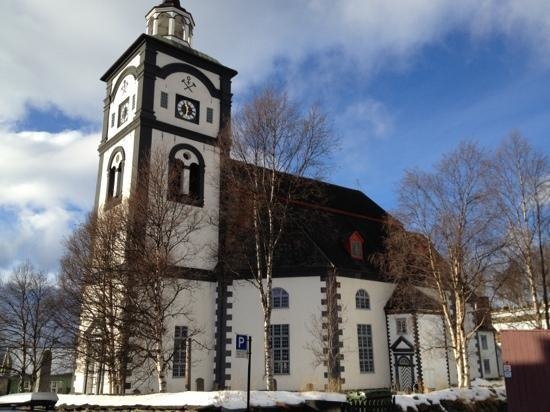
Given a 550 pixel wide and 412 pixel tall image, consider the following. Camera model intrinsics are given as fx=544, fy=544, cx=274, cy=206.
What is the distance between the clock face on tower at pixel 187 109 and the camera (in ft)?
106

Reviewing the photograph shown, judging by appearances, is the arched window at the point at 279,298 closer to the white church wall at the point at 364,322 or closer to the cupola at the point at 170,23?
the white church wall at the point at 364,322

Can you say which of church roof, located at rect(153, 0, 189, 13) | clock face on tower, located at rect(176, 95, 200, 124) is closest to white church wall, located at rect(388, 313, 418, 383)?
clock face on tower, located at rect(176, 95, 200, 124)

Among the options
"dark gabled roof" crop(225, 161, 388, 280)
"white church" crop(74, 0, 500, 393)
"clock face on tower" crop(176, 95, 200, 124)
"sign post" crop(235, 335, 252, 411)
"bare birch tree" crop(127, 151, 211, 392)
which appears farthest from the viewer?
"clock face on tower" crop(176, 95, 200, 124)

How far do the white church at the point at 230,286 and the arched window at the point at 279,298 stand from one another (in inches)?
2.1

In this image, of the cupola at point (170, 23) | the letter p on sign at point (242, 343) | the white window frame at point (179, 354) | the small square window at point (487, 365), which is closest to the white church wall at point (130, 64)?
the cupola at point (170, 23)

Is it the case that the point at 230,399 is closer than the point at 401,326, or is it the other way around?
the point at 230,399

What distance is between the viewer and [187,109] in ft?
107

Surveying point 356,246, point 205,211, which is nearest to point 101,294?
point 205,211

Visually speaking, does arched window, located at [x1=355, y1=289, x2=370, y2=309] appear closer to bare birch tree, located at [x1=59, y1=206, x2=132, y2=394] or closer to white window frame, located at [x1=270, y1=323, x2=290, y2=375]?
white window frame, located at [x1=270, y1=323, x2=290, y2=375]

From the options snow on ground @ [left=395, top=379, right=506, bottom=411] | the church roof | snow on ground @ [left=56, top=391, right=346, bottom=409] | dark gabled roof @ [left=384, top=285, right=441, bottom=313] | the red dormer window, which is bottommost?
snow on ground @ [left=395, top=379, right=506, bottom=411]

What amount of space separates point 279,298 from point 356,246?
6.39 m

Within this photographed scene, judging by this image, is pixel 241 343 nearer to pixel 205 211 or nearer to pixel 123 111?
pixel 205 211

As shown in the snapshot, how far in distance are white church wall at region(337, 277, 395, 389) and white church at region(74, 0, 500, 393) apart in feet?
0.19

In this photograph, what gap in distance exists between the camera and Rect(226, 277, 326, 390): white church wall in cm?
2777
